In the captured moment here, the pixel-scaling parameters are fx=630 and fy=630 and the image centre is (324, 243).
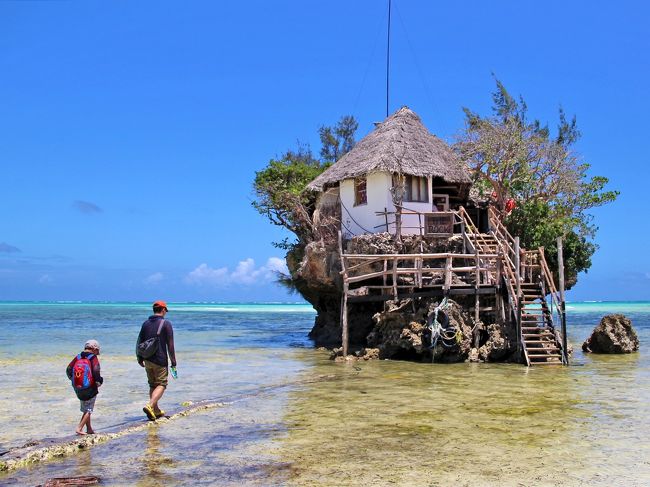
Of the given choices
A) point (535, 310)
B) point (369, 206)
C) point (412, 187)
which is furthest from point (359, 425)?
point (412, 187)

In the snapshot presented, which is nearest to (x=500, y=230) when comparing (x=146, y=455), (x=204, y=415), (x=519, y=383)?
(x=519, y=383)

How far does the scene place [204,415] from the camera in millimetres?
9727

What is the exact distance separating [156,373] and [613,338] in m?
16.0

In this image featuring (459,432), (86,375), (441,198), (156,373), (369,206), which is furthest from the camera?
(441,198)

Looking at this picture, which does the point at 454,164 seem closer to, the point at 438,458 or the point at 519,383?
the point at 519,383

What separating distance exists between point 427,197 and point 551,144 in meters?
6.20

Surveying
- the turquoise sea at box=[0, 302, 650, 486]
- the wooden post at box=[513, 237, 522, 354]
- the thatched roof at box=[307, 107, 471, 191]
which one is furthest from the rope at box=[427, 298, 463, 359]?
the thatched roof at box=[307, 107, 471, 191]

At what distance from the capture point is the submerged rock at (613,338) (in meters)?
19.9

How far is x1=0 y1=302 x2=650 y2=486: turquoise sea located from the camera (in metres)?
6.44

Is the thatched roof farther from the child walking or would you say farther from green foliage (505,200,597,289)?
the child walking

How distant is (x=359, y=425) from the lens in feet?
28.7

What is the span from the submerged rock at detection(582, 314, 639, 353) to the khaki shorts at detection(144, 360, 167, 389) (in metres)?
15.8

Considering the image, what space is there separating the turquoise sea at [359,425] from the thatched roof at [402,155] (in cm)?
681

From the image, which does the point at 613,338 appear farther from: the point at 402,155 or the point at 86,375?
the point at 86,375
